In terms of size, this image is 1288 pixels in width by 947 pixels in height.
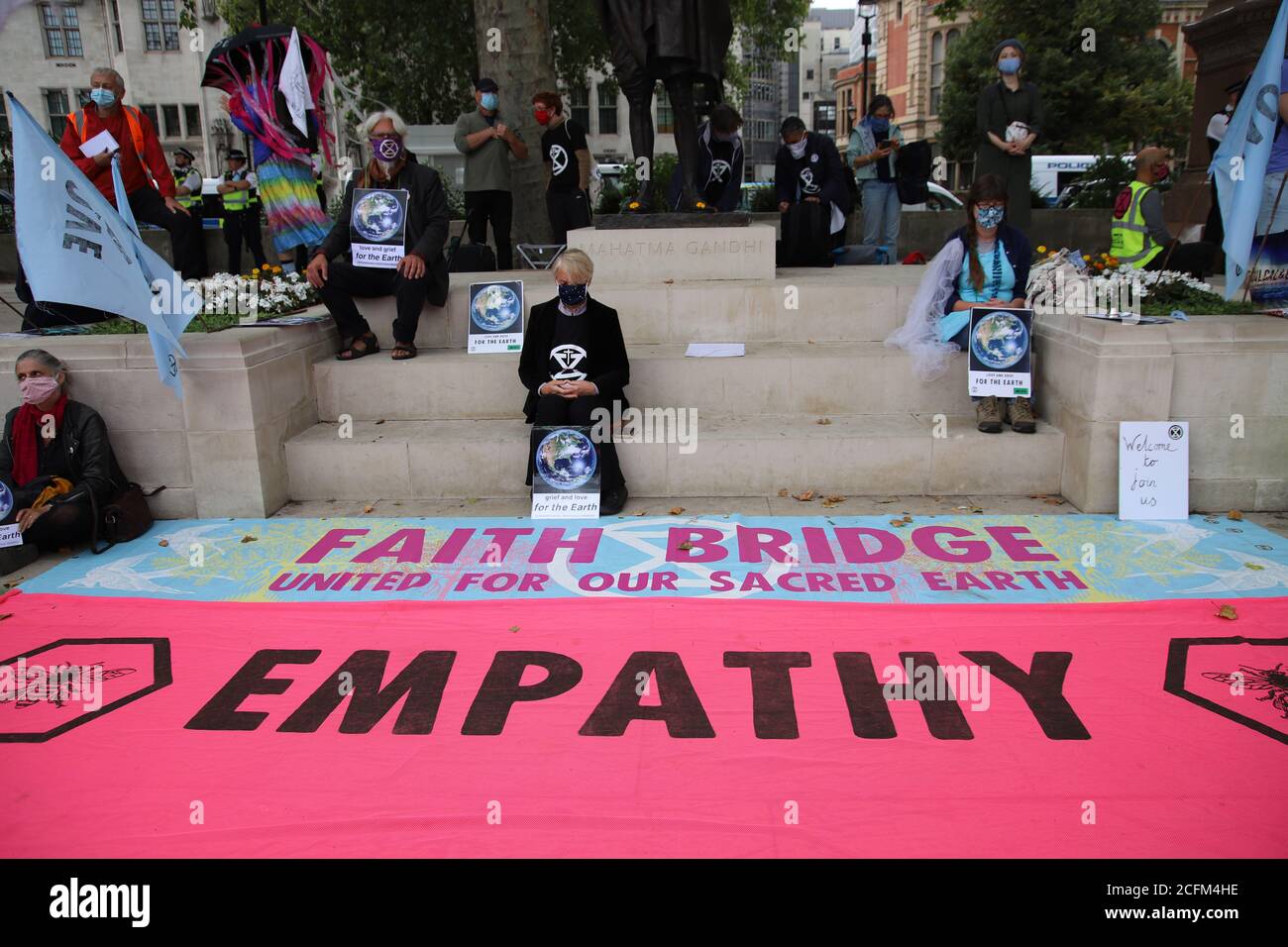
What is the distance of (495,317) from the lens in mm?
6809

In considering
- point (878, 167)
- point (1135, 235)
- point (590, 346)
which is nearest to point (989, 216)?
point (1135, 235)

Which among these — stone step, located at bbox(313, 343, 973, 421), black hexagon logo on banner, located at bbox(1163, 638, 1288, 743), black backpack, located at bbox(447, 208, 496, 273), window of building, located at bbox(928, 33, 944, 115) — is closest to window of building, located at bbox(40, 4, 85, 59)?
window of building, located at bbox(928, 33, 944, 115)

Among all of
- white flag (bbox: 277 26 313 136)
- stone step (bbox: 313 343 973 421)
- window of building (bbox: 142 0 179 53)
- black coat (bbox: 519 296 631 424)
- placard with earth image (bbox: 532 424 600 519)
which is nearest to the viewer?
placard with earth image (bbox: 532 424 600 519)

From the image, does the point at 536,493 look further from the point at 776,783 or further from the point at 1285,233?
the point at 1285,233

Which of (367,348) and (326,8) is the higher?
(326,8)

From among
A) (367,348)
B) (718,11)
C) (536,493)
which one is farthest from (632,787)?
(718,11)

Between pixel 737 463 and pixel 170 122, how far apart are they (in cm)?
4532

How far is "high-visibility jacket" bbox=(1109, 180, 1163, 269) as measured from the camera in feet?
24.7

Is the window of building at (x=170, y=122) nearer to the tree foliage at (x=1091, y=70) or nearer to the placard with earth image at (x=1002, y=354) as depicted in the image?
the tree foliage at (x=1091, y=70)

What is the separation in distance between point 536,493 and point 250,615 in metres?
1.81

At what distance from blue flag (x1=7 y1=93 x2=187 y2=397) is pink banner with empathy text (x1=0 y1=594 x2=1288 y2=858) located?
1630 millimetres

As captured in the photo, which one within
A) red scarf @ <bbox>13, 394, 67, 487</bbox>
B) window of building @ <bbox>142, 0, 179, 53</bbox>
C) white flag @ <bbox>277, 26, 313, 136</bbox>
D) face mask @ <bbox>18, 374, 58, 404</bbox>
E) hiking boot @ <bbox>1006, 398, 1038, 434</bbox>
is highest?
window of building @ <bbox>142, 0, 179, 53</bbox>

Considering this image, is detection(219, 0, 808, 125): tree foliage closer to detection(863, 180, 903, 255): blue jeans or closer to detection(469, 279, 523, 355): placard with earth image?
detection(863, 180, 903, 255): blue jeans

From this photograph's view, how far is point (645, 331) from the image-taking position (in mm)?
7301
